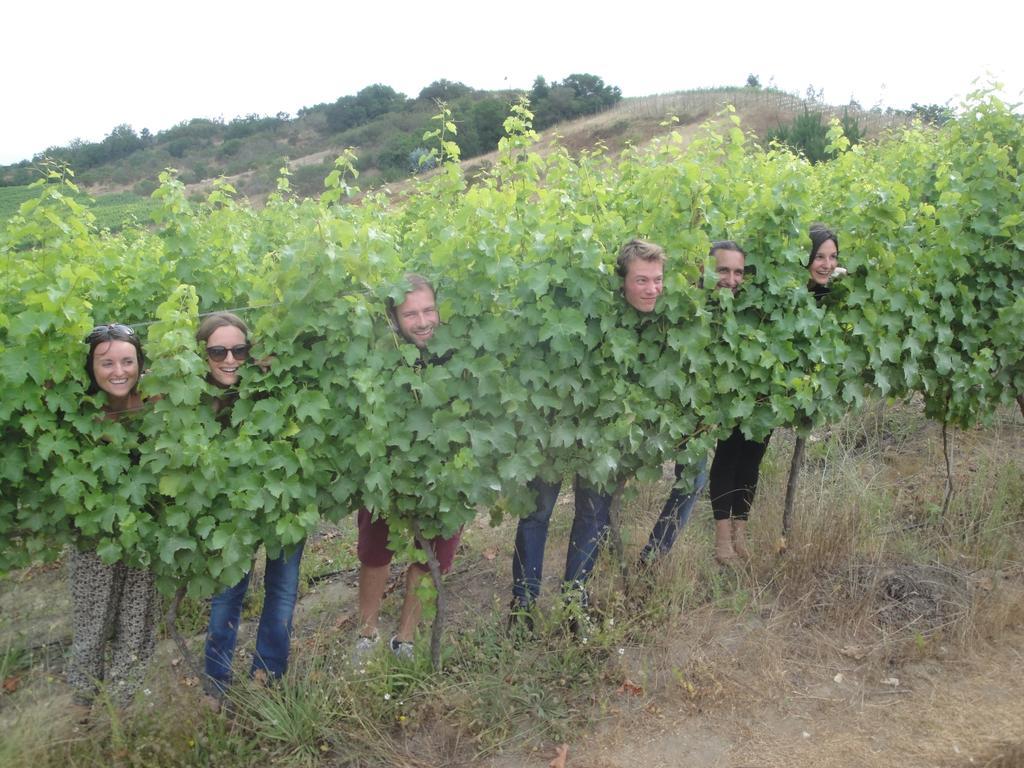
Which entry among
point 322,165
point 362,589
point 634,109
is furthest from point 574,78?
point 362,589

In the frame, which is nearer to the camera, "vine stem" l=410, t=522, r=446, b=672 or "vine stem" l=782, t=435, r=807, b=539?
"vine stem" l=410, t=522, r=446, b=672

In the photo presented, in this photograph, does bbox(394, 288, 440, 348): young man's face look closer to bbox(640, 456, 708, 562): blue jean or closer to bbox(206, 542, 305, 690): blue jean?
bbox(206, 542, 305, 690): blue jean

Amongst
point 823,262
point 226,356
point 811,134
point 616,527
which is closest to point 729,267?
point 823,262

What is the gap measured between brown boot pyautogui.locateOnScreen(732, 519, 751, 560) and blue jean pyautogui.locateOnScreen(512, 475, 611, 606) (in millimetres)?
919

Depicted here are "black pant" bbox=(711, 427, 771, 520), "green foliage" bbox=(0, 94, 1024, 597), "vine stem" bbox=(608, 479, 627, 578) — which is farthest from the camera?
"black pant" bbox=(711, 427, 771, 520)

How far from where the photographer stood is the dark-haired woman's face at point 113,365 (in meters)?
2.88

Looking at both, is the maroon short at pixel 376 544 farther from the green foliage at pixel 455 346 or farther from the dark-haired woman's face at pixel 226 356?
the dark-haired woman's face at pixel 226 356

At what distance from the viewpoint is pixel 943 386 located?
4.48m

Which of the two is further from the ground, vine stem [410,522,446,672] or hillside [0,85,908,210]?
hillside [0,85,908,210]

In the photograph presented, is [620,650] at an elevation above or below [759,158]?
below

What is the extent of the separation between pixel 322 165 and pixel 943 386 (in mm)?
33124

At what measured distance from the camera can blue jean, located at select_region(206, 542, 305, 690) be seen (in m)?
3.34

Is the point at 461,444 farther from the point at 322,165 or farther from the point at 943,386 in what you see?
A: the point at 322,165

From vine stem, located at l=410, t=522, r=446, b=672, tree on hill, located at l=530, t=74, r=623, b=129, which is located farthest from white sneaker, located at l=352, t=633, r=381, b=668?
tree on hill, located at l=530, t=74, r=623, b=129
